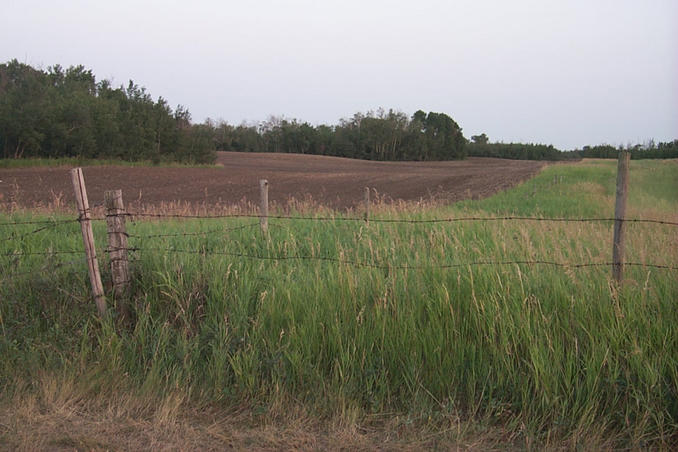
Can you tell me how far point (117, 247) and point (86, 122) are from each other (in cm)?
4462

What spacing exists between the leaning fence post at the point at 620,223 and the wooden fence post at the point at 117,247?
170 inches

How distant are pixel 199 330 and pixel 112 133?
47.3m

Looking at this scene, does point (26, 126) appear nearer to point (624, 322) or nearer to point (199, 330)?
point (199, 330)

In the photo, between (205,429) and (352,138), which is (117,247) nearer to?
(205,429)

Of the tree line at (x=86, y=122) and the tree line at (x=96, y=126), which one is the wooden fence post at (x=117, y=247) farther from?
the tree line at (x=86, y=122)

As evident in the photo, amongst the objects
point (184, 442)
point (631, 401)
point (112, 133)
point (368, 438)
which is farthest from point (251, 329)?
point (112, 133)

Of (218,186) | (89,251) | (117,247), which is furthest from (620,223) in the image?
(218,186)

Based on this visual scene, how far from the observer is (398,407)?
137 inches

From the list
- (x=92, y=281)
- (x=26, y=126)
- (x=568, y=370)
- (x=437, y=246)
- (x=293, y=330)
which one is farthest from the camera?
A: (x=26, y=126)

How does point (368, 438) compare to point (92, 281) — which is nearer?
point (368, 438)

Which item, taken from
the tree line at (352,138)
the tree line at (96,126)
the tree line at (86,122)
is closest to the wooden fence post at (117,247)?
Result: the tree line at (96,126)

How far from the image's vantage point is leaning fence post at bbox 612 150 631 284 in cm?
426

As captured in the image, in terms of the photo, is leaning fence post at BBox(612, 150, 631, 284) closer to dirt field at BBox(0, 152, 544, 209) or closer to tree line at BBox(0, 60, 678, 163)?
tree line at BBox(0, 60, 678, 163)

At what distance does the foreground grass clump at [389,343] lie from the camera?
330 centimetres
